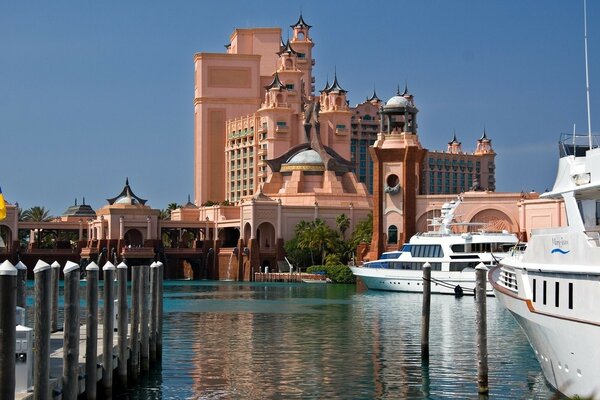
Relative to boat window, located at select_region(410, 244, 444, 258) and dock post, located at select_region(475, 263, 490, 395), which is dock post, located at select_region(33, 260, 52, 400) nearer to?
dock post, located at select_region(475, 263, 490, 395)

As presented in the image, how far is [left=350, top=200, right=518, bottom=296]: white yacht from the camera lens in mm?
85250

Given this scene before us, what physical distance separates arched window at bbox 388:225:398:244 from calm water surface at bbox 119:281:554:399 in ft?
147

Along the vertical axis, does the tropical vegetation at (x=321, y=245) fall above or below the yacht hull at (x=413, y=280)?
above

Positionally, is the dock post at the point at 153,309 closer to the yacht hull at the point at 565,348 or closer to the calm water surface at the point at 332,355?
the calm water surface at the point at 332,355

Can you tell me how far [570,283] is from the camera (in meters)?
25.8

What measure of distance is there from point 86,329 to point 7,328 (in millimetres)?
6716

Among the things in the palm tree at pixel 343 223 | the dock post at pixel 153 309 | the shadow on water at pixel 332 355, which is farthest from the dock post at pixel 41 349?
the palm tree at pixel 343 223

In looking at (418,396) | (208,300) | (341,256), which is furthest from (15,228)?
(418,396)

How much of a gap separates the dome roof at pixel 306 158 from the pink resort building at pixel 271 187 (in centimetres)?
23

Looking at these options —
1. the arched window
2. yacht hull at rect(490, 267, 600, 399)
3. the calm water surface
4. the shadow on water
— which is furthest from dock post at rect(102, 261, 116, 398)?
the arched window

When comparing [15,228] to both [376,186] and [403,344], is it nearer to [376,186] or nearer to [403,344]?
[376,186]

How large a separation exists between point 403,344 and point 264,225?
95.2 metres

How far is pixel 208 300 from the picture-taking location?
84.1 metres

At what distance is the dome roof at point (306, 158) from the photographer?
15188cm
